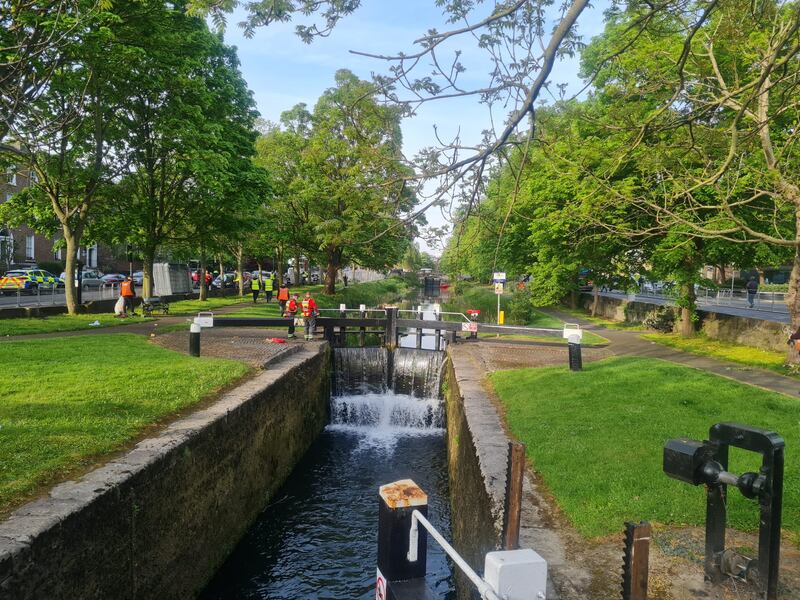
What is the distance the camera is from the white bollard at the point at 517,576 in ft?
8.33

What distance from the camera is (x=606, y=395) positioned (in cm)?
951

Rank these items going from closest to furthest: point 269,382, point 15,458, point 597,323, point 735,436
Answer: point 735,436, point 15,458, point 269,382, point 597,323

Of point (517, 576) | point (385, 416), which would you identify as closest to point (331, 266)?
point (385, 416)

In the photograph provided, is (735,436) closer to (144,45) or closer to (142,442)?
(142,442)

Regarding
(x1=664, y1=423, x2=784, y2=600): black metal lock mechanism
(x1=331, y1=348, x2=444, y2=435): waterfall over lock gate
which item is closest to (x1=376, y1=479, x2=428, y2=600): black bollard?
(x1=664, y1=423, x2=784, y2=600): black metal lock mechanism

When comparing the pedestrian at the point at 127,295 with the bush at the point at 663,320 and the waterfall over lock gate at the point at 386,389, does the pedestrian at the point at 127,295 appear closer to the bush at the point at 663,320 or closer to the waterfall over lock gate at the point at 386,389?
the waterfall over lock gate at the point at 386,389

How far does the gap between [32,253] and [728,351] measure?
49512 millimetres

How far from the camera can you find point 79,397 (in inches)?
301

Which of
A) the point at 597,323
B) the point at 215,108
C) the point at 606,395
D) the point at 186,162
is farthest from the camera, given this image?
the point at 597,323

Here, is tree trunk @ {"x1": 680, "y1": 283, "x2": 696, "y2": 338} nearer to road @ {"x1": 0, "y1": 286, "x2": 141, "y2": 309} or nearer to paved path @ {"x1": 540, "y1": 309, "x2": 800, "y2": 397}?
paved path @ {"x1": 540, "y1": 309, "x2": 800, "y2": 397}

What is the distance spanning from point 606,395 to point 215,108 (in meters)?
17.5

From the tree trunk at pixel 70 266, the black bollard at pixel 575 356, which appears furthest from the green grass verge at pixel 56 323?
the black bollard at pixel 575 356

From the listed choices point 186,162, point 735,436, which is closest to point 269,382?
point 735,436

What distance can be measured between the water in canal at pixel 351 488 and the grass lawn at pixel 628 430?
231cm
